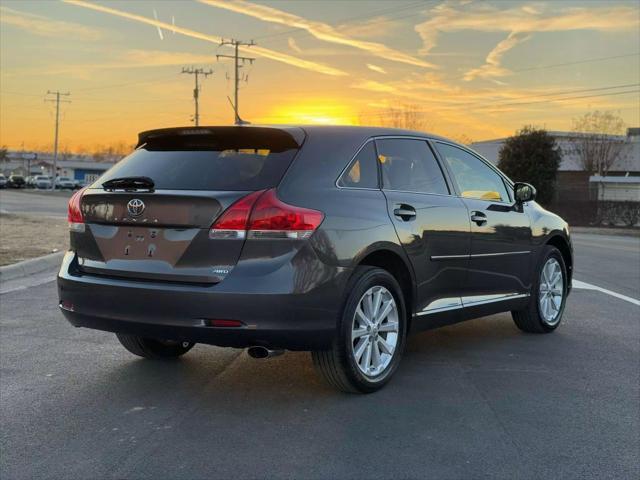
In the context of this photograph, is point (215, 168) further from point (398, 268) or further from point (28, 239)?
point (28, 239)

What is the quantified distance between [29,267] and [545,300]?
7638mm

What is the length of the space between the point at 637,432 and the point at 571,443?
1.71ft

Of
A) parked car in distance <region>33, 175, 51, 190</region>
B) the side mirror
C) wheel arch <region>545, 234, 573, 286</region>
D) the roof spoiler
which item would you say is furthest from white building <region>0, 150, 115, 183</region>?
the roof spoiler

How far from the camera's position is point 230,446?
153 inches

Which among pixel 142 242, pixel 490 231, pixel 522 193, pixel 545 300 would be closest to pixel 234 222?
pixel 142 242

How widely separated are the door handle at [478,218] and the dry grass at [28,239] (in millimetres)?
7766

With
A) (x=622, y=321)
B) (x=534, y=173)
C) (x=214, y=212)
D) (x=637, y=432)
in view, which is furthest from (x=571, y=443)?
(x=534, y=173)

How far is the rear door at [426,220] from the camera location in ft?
16.9

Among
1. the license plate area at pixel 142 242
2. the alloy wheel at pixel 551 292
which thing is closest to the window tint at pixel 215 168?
the license plate area at pixel 142 242

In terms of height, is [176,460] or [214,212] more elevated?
[214,212]

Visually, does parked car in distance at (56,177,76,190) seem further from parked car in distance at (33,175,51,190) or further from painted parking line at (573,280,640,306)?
painted parking line at (573,280,640,306)

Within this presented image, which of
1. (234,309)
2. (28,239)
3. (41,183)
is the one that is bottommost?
(28,239)

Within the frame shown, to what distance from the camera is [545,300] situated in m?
7.05

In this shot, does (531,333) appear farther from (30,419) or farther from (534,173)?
(534,173)
